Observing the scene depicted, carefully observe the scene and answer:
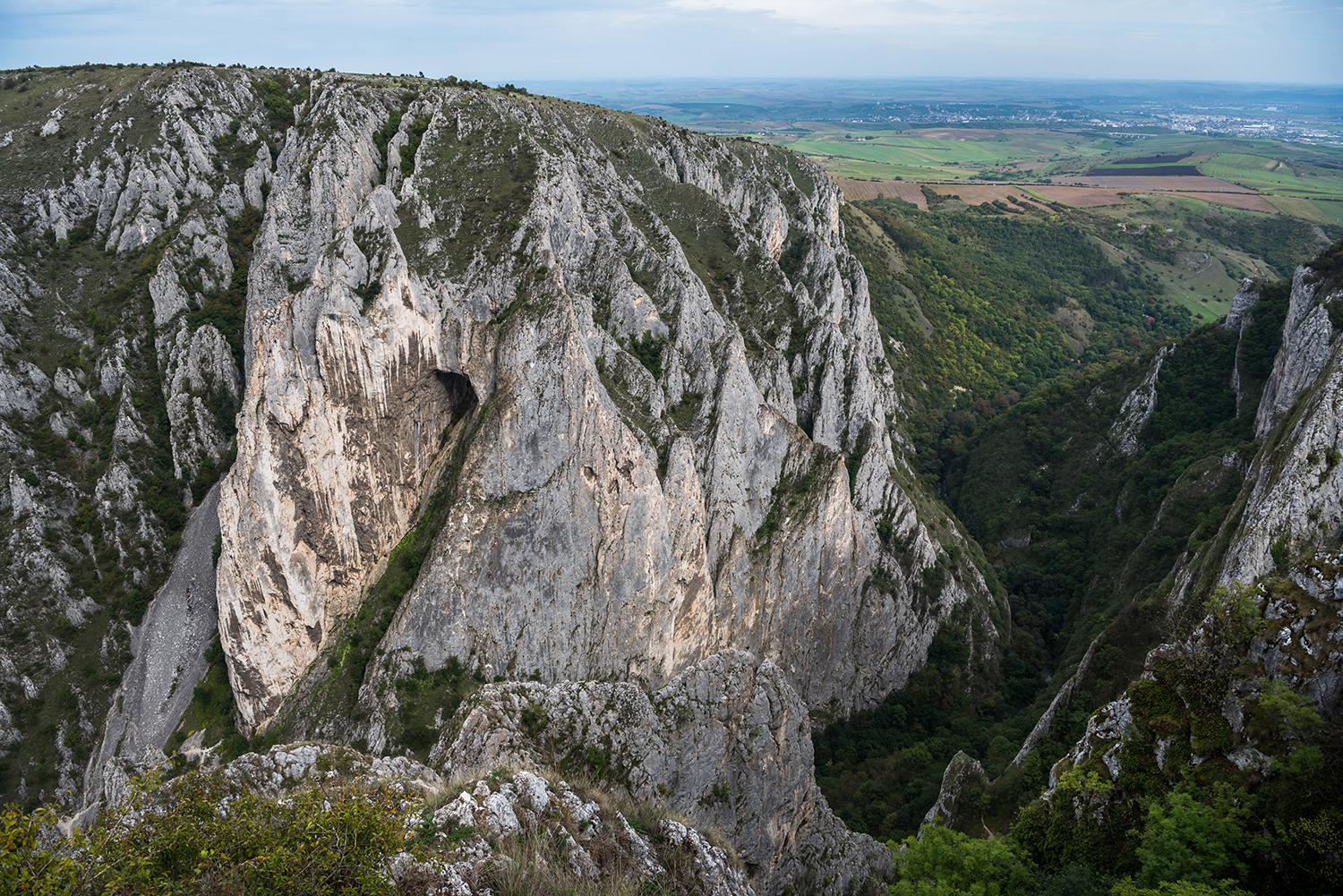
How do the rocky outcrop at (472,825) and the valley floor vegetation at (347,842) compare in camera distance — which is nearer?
the valley floor vegetation at (347,842)

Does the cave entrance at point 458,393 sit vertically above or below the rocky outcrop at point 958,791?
above

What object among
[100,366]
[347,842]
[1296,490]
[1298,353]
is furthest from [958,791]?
[100,366]

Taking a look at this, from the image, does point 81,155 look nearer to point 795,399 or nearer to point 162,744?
point 162,744

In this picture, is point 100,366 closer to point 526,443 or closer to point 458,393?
point 458,393

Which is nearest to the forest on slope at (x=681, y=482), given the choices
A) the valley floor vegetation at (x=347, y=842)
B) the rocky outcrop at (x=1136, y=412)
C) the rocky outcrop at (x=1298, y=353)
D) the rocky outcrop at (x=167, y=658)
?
the rocky outcrop at (x=1136, y=412)

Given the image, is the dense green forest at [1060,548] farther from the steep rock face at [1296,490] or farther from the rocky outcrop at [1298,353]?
the steep rock face at [1296,490]

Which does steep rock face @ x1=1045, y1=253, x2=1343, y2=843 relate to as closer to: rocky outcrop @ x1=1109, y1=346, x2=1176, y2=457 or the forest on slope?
the forest on slope

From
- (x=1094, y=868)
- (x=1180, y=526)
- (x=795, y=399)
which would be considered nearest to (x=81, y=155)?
(x=795, y=399)
